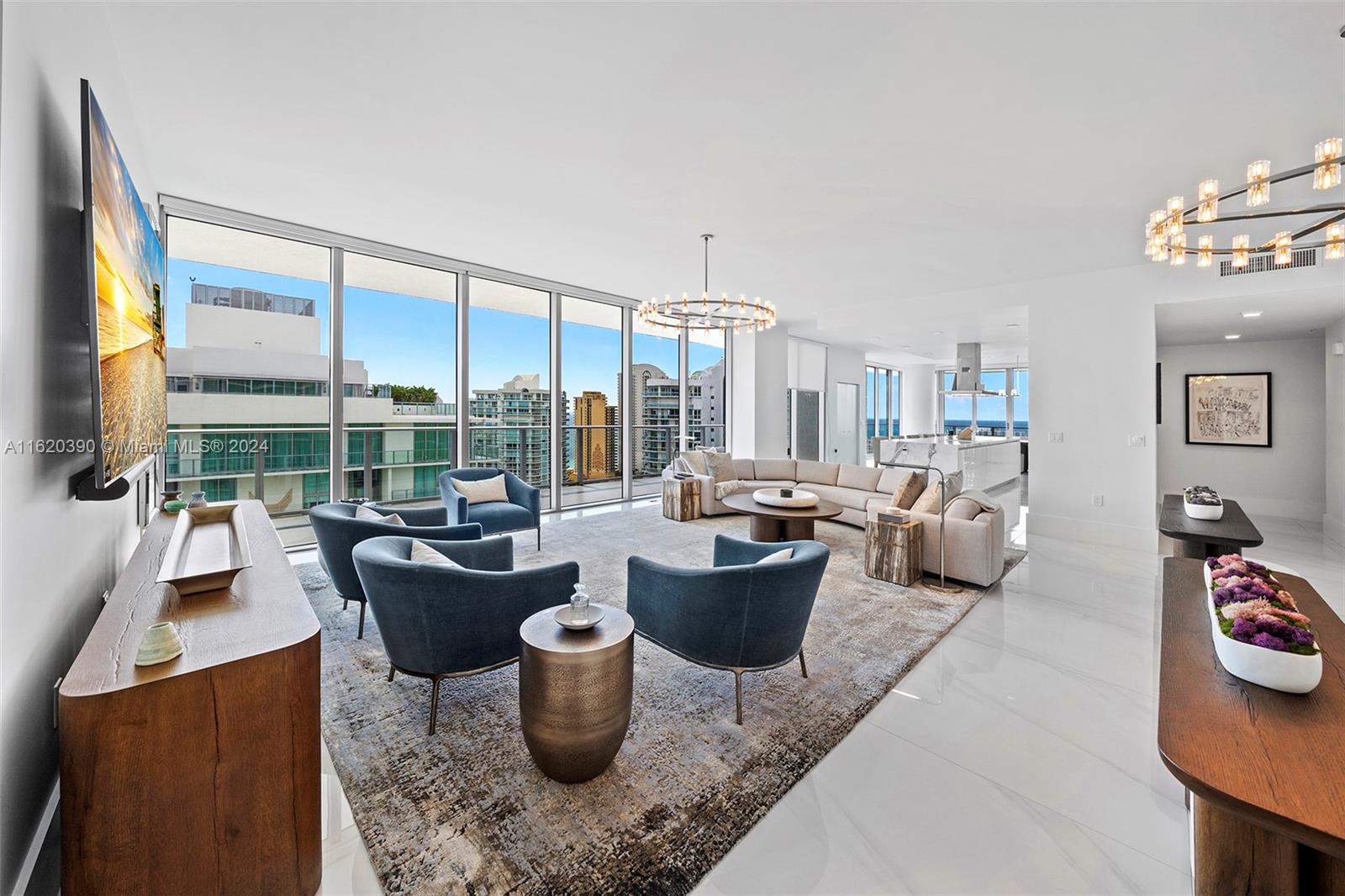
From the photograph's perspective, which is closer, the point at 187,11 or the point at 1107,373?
the point at 187,11

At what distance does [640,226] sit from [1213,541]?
4.54m

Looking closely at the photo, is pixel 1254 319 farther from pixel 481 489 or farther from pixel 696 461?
pixel 481 489

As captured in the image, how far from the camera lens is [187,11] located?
224 cm

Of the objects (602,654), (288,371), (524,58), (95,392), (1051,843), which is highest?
(524,58)

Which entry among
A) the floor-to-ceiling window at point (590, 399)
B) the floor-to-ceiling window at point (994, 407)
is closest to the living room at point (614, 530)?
the floor-to-ceiling window at point (590, 399)

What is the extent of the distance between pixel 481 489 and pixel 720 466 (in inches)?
126

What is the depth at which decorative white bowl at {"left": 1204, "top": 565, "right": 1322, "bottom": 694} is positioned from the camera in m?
1.34

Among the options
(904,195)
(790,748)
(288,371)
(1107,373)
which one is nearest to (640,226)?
(904,195)

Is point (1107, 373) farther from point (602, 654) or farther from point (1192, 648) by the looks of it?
point (602, 654)

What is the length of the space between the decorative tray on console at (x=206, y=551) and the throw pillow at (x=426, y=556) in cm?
61

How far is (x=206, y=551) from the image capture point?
2223mm

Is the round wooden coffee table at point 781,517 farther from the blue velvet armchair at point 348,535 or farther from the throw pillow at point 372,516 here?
the throw pillow at point 372,516

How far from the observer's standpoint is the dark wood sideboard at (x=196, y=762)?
1179 millimetres

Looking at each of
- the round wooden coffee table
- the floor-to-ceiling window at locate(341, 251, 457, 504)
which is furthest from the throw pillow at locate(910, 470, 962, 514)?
the floor-to-ceiling window at locate(341, 251, 457, 504)
